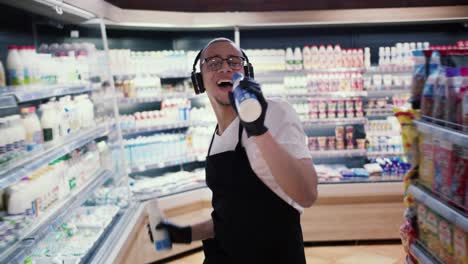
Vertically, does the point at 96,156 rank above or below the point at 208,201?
above

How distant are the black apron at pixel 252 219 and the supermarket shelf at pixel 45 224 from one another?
0.97m

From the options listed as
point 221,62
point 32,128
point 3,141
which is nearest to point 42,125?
point 32,128

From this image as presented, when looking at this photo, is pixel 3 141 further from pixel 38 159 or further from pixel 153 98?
pixel 153 98

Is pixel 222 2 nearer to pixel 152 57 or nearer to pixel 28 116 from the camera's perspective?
pixel 152 57

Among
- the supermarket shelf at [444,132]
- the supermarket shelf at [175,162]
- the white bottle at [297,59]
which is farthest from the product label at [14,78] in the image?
the white bottle at [297,59]

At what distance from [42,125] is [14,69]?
433 mm

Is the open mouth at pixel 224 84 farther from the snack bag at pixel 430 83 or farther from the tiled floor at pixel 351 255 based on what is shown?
the tiled floor at pixel 351 255

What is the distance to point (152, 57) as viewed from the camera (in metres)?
4.96

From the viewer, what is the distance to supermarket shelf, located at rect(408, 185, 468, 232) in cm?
213

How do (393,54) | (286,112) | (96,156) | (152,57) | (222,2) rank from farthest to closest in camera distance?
(222,2)
(393,54)
(152,57)
(96,156)
(286,112)

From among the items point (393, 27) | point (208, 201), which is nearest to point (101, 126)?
point (208, 201)

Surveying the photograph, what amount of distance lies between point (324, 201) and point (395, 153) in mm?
Result: 1078

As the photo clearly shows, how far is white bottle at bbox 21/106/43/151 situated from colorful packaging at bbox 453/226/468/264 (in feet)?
7.43

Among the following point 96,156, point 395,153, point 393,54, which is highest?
point 393,54
